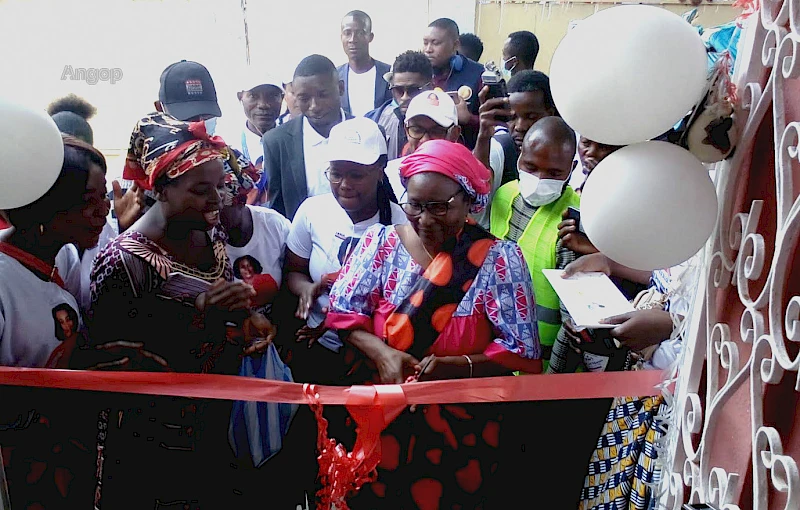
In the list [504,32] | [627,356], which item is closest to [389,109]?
[627,356]

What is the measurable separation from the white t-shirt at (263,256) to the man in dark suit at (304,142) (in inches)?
24.1

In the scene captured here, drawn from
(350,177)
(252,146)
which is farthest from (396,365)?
(252,146)

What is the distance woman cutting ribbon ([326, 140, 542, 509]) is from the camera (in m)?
2.09

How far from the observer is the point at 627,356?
2.31 m

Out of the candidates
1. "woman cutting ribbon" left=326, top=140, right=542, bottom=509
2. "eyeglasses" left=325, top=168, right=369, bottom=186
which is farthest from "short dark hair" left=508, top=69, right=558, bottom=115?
"woman cutting ribbon" left=326, top=140, right=542, bottom=509

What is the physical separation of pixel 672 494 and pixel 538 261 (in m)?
1.04

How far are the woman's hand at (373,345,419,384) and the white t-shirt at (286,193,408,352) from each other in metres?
0.49

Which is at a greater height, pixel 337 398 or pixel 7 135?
pixel 7 135

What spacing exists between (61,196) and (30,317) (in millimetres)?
395

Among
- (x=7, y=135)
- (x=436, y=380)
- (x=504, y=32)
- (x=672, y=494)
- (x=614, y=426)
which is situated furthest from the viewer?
(x=504, y=32)

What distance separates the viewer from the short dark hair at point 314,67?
3635mm

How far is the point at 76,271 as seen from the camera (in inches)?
90.3

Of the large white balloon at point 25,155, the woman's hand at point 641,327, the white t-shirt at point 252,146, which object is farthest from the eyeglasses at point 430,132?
the large white balloon at point 25,155

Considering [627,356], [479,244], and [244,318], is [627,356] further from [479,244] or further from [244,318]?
[244,318]
